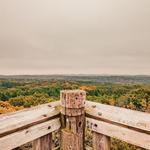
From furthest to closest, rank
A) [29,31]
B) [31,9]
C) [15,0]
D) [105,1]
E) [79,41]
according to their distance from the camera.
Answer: [79,41] < [29,31] < [31,9] < [15,0] < [105,1]

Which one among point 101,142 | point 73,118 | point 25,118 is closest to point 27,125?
point 25,118

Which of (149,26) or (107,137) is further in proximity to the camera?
(149,26)

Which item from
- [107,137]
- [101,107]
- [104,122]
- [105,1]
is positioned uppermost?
[105,1]

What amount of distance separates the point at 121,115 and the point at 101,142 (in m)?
0.33

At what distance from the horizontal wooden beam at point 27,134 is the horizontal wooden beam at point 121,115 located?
0.34 metres

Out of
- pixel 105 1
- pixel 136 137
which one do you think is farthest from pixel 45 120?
pixel 105 1

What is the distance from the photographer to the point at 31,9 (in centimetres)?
1510

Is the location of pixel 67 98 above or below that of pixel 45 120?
above

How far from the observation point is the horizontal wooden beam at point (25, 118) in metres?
1.50

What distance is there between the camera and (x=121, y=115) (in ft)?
5.49

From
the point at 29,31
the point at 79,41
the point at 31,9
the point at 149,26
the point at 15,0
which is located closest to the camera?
the point at 15,0

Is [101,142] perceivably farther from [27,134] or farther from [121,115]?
[27,134]

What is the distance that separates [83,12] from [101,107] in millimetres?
14777

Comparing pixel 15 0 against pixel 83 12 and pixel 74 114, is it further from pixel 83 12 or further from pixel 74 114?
pixel 74 114
